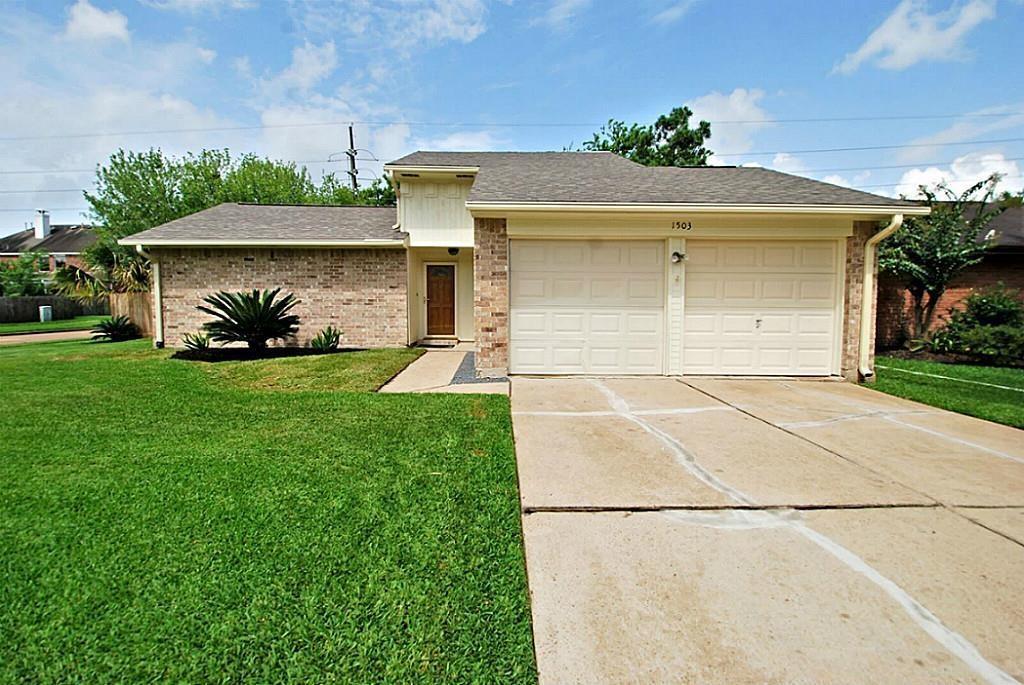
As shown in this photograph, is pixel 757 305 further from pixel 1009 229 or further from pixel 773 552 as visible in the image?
pixel 1009 229

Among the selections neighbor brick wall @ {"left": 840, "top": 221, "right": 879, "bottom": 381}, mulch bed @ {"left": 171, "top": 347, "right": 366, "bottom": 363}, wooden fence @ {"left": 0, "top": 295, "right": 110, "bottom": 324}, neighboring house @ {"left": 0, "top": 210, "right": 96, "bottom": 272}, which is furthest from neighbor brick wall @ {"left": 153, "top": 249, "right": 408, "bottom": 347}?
neighboring house @ {"left": 0, "top": 210, "right": 96, "bottom": 272}

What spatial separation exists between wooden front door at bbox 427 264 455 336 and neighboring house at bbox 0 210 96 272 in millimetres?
40666

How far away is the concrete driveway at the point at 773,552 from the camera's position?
202 centimetres

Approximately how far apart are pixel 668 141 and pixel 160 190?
86.1ft

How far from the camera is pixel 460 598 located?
7.70 feet

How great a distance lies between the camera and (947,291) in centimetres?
1237

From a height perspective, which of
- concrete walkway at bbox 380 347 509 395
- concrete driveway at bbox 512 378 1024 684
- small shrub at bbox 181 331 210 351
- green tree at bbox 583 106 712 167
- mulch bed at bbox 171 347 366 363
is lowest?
concrete driveway at bbox 512 378 1024 684

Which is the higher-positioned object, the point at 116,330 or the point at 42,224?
the point at 42,224

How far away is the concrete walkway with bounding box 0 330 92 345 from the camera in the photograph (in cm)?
1589

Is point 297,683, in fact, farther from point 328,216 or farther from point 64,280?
point 64,280

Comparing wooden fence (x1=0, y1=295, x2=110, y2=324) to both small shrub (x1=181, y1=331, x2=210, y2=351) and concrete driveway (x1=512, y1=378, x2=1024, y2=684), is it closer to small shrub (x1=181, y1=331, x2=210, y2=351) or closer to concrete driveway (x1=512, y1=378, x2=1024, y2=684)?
small shrub (x1=181, y1=331, x2=210, y2=351)

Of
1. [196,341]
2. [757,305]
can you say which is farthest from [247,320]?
[757,305]

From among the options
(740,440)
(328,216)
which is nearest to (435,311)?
(328,216)

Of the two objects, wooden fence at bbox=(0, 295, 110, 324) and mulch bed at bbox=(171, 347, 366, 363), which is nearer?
mulch bed at bbox=(171, 347, 366, 363)
